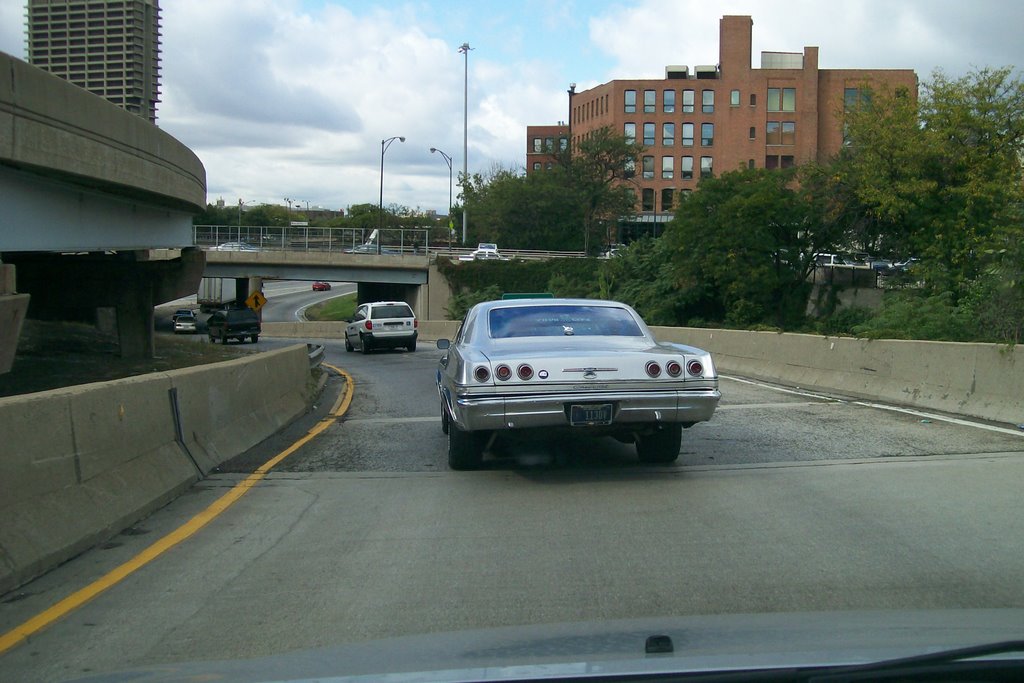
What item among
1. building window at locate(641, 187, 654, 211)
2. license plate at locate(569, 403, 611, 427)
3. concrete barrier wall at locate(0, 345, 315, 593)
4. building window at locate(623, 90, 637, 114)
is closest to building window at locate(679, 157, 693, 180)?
building window at locate(641, 187, 654, 211)

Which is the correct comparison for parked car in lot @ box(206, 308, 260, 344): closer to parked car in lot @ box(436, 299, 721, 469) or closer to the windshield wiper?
parked car in lot @ box(436, 299, 721, 469)

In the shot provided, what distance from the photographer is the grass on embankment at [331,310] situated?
93594 millimetres

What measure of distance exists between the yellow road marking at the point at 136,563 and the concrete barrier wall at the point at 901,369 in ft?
29.1

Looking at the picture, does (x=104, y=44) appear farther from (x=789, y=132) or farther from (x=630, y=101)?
(x=630, y=101)

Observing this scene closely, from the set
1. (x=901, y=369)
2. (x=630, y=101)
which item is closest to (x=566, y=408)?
(x=901, y=369)

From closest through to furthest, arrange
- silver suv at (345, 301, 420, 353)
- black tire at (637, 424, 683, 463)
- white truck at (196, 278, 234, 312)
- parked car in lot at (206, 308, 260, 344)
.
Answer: black tire at (637, 424, 683, 463) → silver suv at (345, 301, 420, 353) → parked car in lot at (206, 308, 260, 344) → white truck at (196, 278, 234, 312)

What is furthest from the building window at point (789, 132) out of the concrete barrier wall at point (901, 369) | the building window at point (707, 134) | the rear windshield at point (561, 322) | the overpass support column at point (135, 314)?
the rear windshield at point (561, 322)

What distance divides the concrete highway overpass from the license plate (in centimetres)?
818

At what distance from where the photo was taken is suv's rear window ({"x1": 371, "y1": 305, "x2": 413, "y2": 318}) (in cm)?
3372

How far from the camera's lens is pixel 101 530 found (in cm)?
682

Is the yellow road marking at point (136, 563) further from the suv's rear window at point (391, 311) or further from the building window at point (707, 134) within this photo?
the building window at point (707, 134)

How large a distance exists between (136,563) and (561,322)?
16.1 feet

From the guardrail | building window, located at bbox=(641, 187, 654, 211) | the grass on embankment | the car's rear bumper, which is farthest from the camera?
the grass on embankment

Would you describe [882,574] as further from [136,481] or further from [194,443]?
[194,443]
